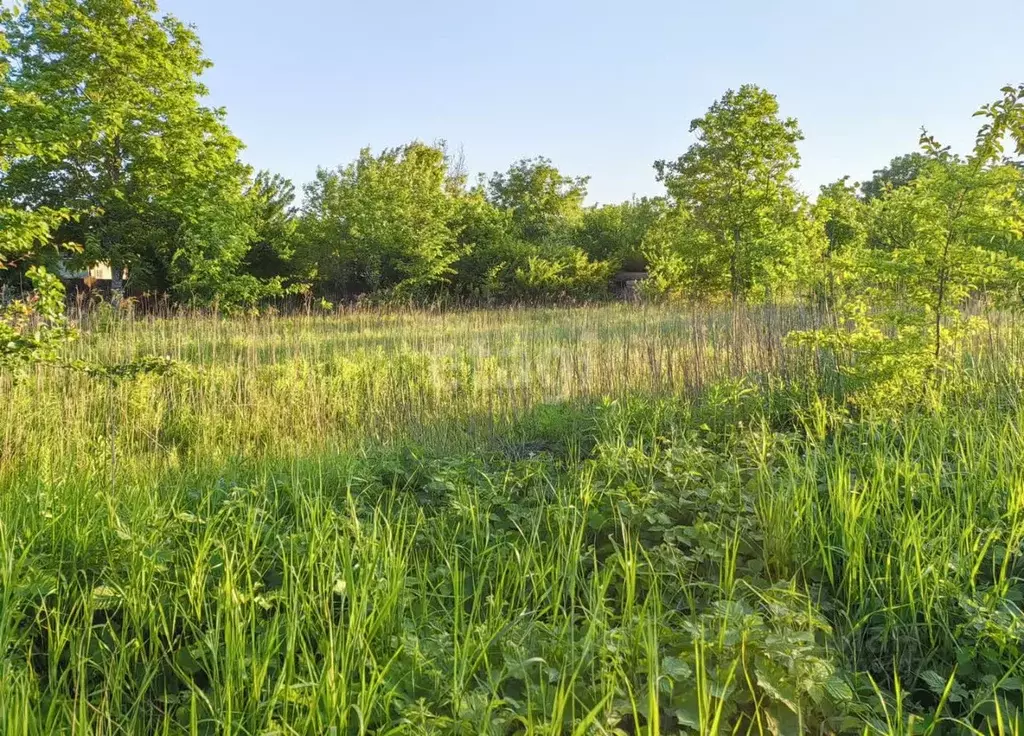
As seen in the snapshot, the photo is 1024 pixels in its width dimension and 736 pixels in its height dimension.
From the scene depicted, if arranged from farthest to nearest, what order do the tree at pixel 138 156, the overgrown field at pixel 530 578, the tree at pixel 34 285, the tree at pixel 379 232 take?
1. the tree at pixel 379 232
2. the tree at pixel 138 156
3. the tree at pixel 34 285
4. the overgrown field at pixel 530 578

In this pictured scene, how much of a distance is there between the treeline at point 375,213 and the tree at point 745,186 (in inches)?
1.5

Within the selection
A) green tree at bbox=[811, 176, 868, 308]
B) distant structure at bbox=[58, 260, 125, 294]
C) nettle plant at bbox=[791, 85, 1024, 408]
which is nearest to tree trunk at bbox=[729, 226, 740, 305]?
green tree at bbox=[811, 176, 868, 308]

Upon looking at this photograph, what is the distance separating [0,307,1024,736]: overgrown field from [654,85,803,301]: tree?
9.48m

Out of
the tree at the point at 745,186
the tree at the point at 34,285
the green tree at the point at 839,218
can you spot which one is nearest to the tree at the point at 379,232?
the tree at the point at 745,186

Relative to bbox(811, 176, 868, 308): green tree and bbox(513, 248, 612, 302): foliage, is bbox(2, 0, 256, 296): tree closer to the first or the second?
bbox(513, 248, 612, 302): foliage

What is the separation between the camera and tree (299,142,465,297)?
2112cm

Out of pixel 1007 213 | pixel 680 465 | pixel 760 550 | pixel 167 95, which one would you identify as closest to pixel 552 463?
pixel 680 465

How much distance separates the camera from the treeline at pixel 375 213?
438cm

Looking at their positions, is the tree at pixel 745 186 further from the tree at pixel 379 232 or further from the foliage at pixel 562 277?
the tree at pixel 379 232

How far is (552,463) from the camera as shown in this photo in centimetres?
361

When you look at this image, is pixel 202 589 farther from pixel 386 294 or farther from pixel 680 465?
pixel 386 294

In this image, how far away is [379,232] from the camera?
68.5 ft

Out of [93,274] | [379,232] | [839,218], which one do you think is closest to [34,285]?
[93,274]

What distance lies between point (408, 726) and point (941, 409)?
3.64 meters
